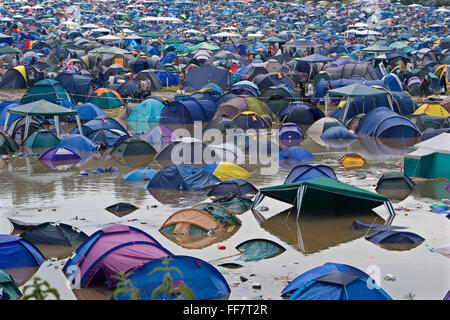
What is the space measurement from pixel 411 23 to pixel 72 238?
88.6 metres

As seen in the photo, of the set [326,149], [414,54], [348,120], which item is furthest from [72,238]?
[414,54]

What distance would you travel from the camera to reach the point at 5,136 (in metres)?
27.1

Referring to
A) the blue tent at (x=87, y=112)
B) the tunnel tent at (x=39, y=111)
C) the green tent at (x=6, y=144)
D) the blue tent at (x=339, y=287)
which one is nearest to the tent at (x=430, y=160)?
the blue tent at (x=339, y=287)

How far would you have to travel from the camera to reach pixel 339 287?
11836mm

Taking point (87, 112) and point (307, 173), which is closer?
point (307, 173)

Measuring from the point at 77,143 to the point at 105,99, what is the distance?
30.1 feet

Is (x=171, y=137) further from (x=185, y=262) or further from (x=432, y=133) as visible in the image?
(x=185, y=262)

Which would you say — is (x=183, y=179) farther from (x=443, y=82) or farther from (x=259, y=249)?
(x=443, y=82)

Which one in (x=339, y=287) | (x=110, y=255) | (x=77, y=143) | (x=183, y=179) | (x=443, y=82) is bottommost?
(x=443, y=82)

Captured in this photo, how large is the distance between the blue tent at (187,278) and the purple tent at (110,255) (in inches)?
41.1

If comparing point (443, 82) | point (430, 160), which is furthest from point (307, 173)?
point (443, 82)

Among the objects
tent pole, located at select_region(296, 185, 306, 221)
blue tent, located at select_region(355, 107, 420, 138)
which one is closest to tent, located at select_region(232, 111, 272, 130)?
blue tent, located at select_region(355, 107, 420, 138)

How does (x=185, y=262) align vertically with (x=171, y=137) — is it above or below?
above

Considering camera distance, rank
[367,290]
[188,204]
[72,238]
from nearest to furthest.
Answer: [367,290], [72,238], [188,204]
